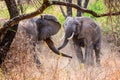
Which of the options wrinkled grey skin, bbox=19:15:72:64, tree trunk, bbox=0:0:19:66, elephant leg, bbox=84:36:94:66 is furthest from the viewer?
elephant leg, bbox=84:36:94:66

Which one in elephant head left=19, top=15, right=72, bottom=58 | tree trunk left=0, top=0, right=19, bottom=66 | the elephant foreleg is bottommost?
the elephant foreleg

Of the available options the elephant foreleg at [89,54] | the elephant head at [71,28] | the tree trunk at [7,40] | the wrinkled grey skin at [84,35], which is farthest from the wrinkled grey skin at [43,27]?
the tree trunk at [7,40]

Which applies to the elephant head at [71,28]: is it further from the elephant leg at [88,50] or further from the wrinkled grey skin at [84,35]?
the elephant leg at [88,50]

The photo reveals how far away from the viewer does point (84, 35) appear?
10367 mm

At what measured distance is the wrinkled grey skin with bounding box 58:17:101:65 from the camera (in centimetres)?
1004

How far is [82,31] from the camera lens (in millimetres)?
10359

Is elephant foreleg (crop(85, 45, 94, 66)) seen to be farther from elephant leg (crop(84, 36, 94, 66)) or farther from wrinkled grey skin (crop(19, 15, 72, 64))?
wrinkled grey skin (crop(19, 15, 72, 64))

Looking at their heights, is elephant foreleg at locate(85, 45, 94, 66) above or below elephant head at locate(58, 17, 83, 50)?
below

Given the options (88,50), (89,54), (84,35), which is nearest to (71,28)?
(84,35)

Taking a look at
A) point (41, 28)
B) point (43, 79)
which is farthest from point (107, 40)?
point (43, 79)

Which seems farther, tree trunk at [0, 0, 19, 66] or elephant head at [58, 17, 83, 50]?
elephant head at [58, 17, 83, 50]

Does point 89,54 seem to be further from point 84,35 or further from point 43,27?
point 43,27

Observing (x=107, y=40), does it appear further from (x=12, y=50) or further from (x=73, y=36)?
(x=12, y=50)

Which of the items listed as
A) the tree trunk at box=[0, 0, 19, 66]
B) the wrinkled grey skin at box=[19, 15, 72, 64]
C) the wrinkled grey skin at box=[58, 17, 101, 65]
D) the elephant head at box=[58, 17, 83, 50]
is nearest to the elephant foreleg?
the wrinkled grey skin at box=[58, 17, 101, 65]
